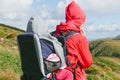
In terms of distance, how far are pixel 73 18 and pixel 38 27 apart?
101 cm

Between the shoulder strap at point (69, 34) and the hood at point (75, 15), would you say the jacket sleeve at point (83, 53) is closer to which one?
the shoulder strap at point (69, 34)

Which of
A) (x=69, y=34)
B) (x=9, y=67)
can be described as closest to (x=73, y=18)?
(x=69, y=34)

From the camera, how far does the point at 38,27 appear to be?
7902mm

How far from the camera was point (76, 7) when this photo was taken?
883 centimetres

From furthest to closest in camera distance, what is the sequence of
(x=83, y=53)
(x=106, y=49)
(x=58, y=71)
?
(x=106, y=49)
(x=83, y=53)
(x=58, y=71)

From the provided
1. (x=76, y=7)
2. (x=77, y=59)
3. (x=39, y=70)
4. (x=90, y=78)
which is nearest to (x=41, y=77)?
(x=39, y=70)

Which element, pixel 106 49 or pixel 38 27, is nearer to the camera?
pixel 38 27

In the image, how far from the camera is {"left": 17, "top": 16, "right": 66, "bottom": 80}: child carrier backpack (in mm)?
7898

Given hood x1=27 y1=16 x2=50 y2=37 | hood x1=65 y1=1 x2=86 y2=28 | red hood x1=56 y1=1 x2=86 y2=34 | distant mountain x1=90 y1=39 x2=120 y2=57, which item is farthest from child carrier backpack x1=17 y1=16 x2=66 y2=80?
distant mountain x1=90 y1=39 x2=120 y2=57

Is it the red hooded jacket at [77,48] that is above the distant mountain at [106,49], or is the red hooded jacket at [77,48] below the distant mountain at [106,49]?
above

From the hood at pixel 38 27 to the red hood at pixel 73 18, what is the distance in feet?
1.85

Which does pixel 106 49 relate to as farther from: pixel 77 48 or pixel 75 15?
pixel 77 48

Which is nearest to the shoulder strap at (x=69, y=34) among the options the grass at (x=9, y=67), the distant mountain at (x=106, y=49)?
the grass at (x=9, y=67)

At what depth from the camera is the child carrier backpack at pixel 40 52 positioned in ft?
25.9
